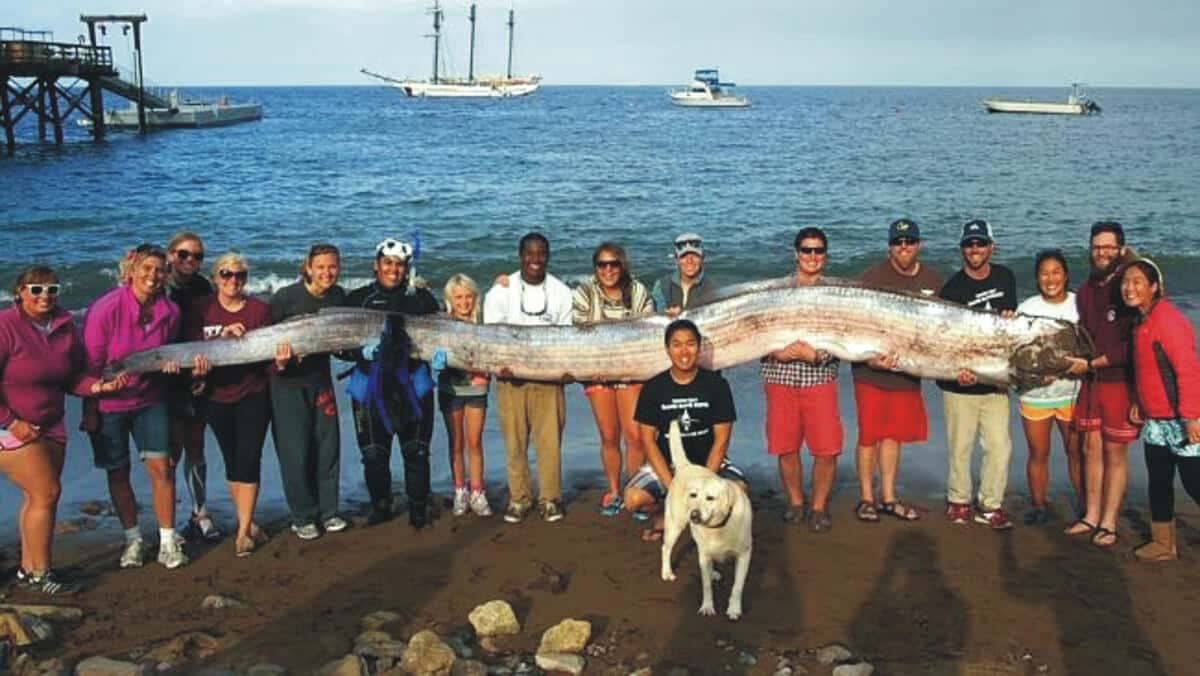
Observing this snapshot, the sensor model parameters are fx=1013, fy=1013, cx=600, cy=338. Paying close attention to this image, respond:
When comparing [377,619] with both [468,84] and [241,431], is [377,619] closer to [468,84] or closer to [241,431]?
[241,431]

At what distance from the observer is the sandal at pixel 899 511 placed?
23.3 ft

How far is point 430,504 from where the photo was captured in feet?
24.8

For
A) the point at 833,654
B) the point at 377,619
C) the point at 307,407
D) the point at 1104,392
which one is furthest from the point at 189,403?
the point at 1104,392

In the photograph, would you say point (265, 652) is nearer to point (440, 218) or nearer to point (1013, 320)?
point (1013, 320)

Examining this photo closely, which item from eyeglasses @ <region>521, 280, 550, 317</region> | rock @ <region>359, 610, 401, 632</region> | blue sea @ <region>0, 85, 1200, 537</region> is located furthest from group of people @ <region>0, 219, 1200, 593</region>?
rock @ <region>359, 610, 401, 632</region>

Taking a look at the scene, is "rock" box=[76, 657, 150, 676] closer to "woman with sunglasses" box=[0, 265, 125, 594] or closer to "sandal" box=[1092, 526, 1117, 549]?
"woman with sunglasses" box=[0, 265, 125, 594]

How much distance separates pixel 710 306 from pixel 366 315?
2.30 metres

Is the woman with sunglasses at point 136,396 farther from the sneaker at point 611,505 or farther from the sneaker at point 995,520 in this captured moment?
the sneaker at point 995,520

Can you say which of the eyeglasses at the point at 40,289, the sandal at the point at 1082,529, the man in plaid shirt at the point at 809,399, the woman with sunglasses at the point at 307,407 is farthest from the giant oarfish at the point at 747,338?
the sandal at the point at 1082,529

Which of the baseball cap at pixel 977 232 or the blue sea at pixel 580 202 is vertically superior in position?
the baseball cap at pixel 977 232

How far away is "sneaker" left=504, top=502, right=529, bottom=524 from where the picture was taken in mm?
7199

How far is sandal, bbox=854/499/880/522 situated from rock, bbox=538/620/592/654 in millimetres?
2621

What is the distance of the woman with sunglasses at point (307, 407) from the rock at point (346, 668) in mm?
2093

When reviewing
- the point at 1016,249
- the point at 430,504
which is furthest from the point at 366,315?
the point at 1016,249
